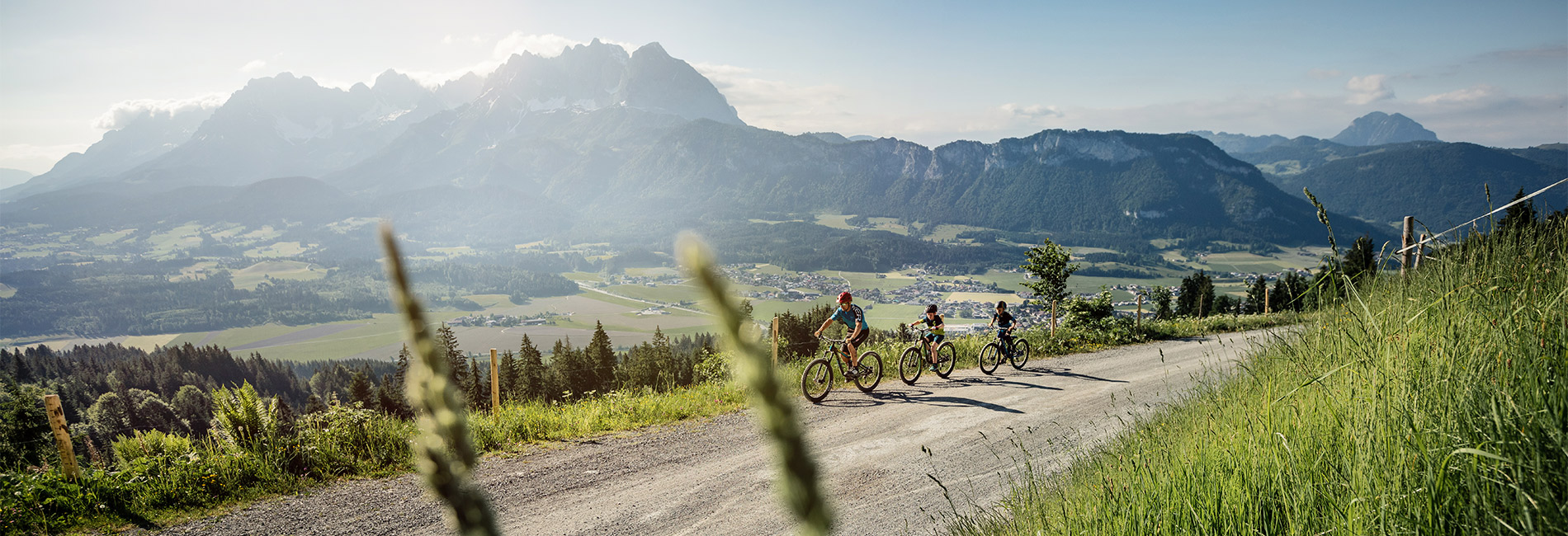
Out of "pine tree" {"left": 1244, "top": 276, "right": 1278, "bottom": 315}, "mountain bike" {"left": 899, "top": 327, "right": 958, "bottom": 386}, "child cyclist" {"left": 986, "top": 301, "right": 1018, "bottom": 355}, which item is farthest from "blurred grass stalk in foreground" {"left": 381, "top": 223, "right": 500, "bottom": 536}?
"child cyclist" {"left": 986, "top": 301, "right": 1018, "bottom": 355}

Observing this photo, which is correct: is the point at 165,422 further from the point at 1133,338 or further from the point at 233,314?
the point at 233,314

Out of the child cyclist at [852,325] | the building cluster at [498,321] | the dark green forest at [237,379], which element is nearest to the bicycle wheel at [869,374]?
the child cyclist at [852,325]

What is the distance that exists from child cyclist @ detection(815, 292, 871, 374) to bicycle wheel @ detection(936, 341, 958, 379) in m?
2.13

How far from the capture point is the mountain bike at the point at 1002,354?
14.2 m

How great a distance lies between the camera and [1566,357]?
2.53 m

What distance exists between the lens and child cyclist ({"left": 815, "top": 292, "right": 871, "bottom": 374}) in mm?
11125

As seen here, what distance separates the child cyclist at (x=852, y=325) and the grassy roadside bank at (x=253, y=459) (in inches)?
106

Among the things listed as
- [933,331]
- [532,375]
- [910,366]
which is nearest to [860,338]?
[910,366]

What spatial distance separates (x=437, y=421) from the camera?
0.51m

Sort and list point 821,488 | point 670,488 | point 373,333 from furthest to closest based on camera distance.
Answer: point 373,333
point 670,488
point 821,488

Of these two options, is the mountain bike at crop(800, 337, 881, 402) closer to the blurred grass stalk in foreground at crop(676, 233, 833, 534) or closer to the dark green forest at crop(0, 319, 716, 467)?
the dark green forest at crop(0, 319, 716, 467)

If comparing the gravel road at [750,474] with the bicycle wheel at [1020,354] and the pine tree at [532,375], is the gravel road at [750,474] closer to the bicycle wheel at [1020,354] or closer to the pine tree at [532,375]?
the bicycle wheel at [1020,354]

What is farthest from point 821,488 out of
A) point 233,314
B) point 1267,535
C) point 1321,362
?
point 233,314

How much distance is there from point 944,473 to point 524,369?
40729mm
